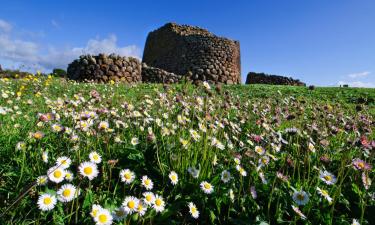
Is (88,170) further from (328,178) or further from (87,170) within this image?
(328,178)

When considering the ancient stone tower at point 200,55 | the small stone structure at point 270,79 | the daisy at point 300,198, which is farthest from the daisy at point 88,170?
the small stone structure at point 270,79

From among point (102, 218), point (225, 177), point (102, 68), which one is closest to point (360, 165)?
point (225, 177)

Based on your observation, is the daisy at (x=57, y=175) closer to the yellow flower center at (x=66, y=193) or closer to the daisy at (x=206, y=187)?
the yellow flower center at (x=66, y=193)

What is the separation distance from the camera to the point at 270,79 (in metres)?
28.6

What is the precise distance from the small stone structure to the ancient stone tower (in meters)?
3.14

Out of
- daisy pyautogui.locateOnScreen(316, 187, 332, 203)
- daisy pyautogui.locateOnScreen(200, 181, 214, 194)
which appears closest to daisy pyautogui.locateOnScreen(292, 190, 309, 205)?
daisy pyautogui.locateOnScreen(316, 187, 332, 203)

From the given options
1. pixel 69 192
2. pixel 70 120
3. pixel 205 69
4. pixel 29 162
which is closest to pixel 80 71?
pixel 205 69

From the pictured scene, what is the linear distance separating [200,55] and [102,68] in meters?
10.5

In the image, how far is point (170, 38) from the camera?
2916 cm

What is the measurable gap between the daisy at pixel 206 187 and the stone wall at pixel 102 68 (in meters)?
A: 13.5

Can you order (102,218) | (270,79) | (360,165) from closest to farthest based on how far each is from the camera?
(102,218), (360,165), (270,79)

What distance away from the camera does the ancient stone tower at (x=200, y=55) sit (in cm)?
2409

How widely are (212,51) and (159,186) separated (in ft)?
74.5

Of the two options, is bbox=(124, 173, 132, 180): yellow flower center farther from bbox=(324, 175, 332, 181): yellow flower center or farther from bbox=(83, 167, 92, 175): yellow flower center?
bbox=(324, 175, 332, 181): yellow flower center
